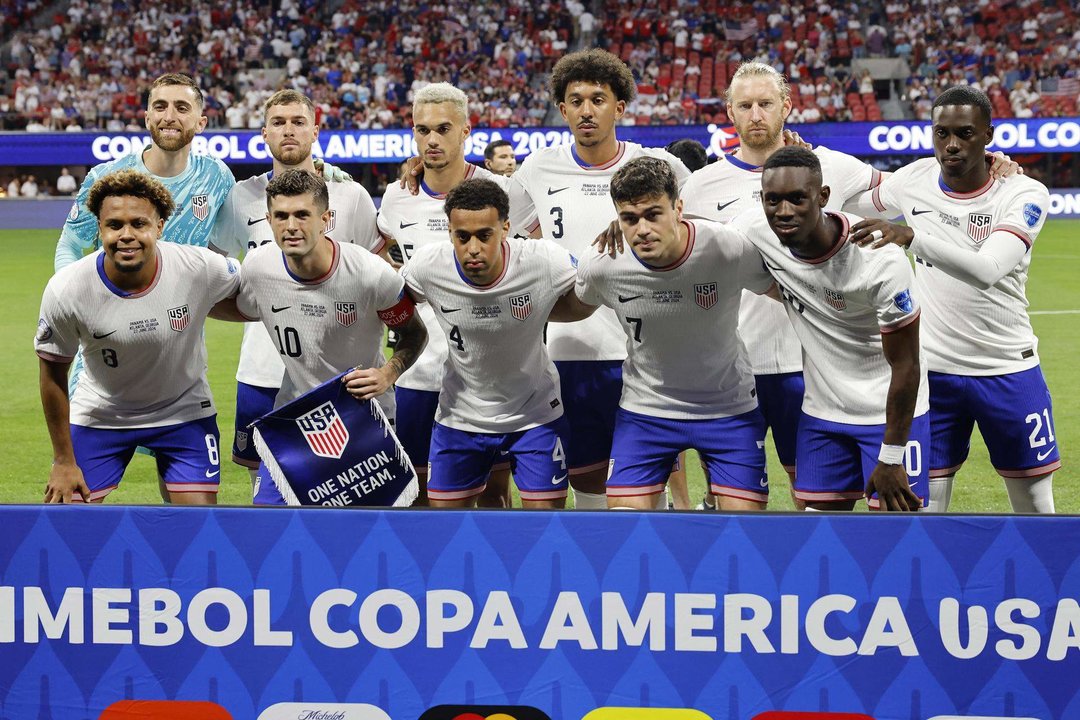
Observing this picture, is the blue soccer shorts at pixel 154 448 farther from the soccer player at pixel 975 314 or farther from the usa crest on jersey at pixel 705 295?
the soccer player at pixel 975 314

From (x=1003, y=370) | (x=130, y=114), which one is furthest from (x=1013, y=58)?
(x=1003, y=370)

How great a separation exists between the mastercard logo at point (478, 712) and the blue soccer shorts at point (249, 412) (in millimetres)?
2546

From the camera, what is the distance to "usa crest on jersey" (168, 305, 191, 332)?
16.4 ft

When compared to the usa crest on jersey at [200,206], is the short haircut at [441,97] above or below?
above

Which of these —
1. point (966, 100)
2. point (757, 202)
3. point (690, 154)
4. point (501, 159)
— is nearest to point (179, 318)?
point (757, 202)

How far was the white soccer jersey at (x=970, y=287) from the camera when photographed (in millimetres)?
5113

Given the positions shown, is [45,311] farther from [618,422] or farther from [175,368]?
[618,422]

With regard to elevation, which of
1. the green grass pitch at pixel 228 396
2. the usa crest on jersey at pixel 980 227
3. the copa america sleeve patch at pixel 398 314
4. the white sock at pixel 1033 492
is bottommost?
the green grass pitch at pixel 228 396

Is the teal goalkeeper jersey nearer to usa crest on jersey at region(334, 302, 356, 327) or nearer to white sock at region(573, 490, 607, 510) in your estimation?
usa crest on jersey at region(334, 302, 356, 327)

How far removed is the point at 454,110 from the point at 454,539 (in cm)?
259

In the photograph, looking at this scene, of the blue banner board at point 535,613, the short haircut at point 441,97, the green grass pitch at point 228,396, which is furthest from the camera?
the green grass pitch at point 228,396

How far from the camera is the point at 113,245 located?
15.8 ft

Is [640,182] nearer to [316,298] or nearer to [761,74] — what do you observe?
[761,74]

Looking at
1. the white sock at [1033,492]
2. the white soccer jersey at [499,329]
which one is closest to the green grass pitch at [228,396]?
the white sock at [1033,492]
